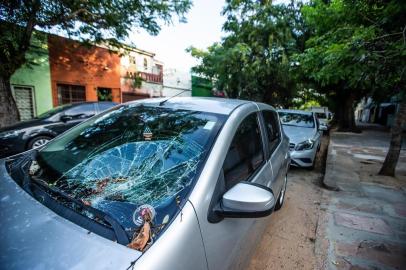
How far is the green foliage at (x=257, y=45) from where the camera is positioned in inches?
545

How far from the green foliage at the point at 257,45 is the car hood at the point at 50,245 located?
1351cm

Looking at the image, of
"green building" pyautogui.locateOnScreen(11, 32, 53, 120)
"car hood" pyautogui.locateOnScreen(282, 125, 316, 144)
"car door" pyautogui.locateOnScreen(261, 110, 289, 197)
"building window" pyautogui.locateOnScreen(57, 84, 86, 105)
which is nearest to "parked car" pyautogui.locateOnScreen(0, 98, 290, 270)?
"car door" pyautogui.locateOnScreen(261, 110, 289, 197)

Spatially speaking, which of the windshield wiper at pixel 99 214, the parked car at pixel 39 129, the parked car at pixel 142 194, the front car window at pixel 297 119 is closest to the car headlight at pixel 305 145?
the front car window at pixel 297 119

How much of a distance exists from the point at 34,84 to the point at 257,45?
38.7 ft

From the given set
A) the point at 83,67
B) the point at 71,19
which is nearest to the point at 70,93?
the point at 83,67

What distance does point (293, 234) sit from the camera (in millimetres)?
3072

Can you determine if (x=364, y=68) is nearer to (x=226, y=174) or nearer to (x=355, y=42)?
(x=355, y=42)

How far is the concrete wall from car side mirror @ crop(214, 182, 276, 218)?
413 inches

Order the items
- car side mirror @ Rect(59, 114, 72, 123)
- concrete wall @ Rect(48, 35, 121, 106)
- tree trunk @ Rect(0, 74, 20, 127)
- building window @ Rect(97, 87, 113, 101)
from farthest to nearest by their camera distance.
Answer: building window @ Rect(97, 87, 113, 101)
concrete wall @ Rect(48, 35, 121, 106)
tree trunk @ Rect(0, 74, 20, 127)
car side mirror @ Rect(59, 114, 72, 123)

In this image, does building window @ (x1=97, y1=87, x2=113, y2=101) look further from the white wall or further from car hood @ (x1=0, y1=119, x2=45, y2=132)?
car hood @ (x1=0, y1=119, x2=45, y2=132)

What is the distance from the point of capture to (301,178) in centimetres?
548

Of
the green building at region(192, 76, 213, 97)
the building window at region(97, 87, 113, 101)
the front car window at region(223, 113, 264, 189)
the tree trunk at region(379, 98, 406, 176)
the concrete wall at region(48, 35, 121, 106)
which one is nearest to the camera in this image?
the front car window at region(223, 113, 264, 189)

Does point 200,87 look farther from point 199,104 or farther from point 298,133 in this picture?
point 199,104

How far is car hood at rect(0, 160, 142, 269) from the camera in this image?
0.92m
